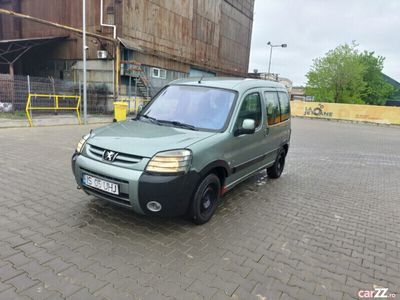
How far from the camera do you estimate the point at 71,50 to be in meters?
19.4

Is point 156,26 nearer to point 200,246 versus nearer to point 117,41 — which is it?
point 117,41

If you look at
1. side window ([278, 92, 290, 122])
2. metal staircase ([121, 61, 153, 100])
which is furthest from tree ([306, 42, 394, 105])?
side window ([278, 92, 290, 122])

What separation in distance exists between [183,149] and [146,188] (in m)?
0.60

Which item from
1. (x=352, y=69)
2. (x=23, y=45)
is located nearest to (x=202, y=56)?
(x=23, y=45)

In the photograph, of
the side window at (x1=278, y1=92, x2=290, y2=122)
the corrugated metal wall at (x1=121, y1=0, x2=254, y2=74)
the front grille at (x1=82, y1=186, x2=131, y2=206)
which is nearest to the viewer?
the front grille at (x1=82, y1=186, x2=131, y2=206)

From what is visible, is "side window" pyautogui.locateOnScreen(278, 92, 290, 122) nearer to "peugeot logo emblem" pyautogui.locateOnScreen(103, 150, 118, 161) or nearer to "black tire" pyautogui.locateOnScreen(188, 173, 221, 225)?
"black tire" pyautogui.locateOnScreen(188, 173, 221, 225)

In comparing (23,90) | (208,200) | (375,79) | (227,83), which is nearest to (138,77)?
(23,90)

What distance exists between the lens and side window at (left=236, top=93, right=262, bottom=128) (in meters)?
4.23

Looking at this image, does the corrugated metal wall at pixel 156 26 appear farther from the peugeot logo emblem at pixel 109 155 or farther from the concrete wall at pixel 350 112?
the peugeot logo emblem at pixel 109 155

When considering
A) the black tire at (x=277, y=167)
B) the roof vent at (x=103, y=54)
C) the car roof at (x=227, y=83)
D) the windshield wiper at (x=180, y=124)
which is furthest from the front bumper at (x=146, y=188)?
the roof vent at (x=103, y=54)

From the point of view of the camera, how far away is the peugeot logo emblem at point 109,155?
332cm

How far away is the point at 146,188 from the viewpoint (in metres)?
3.12

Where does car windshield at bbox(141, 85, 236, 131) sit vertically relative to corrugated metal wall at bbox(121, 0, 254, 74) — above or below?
below

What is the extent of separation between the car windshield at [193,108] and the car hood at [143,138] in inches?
9.0
